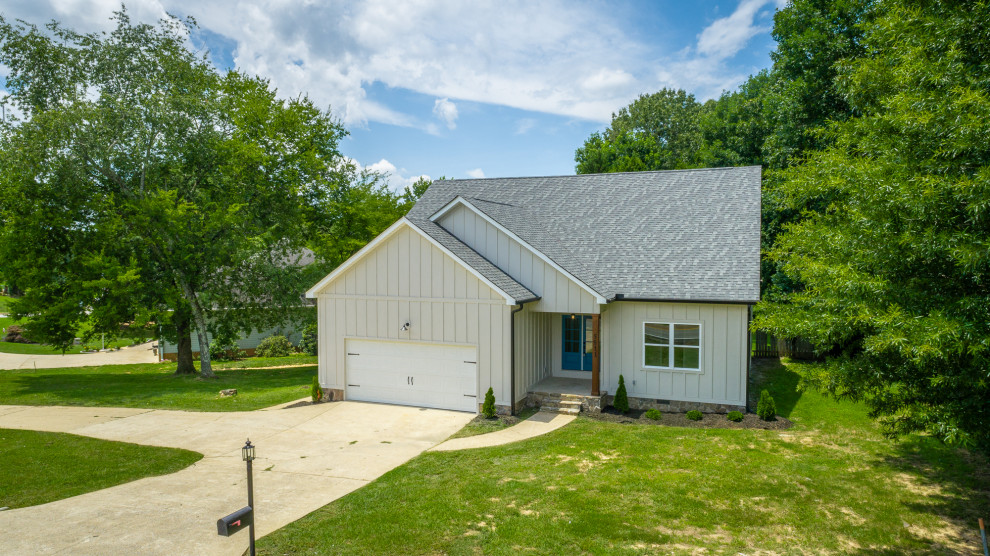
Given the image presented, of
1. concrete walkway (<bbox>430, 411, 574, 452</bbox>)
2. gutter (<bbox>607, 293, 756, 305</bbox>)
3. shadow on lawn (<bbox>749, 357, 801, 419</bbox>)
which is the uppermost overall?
gutter (<bbox>607, 293, 756, 305</bbox>)

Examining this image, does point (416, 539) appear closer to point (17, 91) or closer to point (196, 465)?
point (196, 465)

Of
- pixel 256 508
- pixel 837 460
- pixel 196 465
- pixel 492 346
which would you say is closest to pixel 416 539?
pixel 256 508

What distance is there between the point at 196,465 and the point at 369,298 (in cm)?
590

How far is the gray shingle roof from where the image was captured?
14.6 m

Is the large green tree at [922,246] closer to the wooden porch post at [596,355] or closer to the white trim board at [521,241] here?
the white trim board at [521,241]

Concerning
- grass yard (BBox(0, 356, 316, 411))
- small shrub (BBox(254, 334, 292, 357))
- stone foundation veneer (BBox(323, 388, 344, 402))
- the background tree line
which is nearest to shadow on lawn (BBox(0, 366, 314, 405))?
grass yard (BBox(0, 356, 316, 411))

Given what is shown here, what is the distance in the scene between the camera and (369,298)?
15109 millimetres

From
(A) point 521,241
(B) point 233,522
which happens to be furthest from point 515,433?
(B) point 233,522

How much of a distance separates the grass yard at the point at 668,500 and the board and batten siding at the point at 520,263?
3673 millimetres

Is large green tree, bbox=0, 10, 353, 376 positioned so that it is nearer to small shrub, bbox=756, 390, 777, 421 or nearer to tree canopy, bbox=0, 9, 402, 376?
tree canopy, bbox=0, 9, 402, 376

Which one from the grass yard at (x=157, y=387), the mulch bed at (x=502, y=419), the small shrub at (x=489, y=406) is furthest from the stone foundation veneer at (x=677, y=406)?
the grass yard at (x=157, y=387)

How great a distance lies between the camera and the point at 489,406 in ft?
44.5

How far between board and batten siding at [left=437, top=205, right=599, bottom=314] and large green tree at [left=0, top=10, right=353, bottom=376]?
9833mm

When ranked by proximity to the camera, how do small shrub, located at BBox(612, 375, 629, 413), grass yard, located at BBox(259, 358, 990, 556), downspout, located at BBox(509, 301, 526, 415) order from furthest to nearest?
small shrub, located at BBox(612, 375, 629, 413), downspout, located at BBox(509, 301, 526, 415), grass yard, located at BBox(259, 358, 990, 556)
